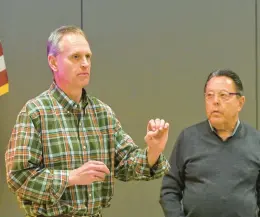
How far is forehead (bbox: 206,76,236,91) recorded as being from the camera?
7.28ft

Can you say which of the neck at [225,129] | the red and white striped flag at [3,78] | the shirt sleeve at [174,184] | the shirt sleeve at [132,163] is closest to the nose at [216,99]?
the neck at [225,129]

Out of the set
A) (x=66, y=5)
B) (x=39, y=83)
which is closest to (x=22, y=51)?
(x=39, y=83)

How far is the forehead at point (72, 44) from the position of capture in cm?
153

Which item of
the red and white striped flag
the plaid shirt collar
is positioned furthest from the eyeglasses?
the red and white striped flag

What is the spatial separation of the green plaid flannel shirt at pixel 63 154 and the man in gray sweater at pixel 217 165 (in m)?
0.60

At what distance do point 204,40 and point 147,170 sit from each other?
159 cm

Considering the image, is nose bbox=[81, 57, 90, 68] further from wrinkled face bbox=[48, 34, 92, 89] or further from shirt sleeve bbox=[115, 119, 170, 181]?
shirt sleeve bbox=[115, 119, 170, 181]

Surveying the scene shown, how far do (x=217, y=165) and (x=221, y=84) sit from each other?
413 mm

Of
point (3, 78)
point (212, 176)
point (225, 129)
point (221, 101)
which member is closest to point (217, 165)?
point (212, 176)

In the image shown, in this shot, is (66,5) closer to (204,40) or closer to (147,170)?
(204,40)

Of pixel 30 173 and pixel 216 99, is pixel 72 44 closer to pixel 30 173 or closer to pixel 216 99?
pixel 30 173

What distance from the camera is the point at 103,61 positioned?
288 cm

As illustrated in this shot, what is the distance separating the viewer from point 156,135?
1477 millimetres

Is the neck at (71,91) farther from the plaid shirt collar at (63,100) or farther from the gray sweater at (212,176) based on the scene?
the gray sweater at (212,176)
